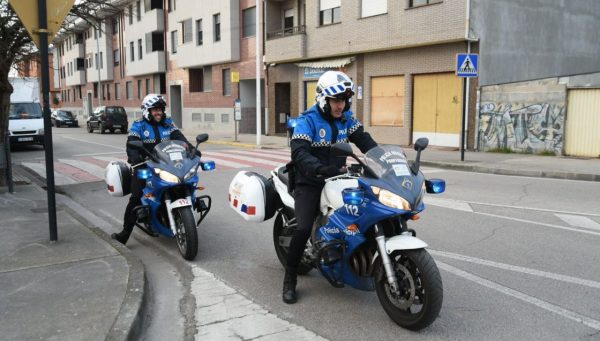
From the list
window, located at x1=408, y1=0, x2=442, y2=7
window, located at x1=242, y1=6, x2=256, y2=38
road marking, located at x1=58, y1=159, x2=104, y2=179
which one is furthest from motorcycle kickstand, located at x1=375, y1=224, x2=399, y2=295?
window, located at x1=242, y1=6, x2=256, y2=38

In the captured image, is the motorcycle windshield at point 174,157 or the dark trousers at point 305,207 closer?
the dark trousers at point 305,207

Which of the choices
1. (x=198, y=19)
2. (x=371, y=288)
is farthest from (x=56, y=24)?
(x=198, y=19)

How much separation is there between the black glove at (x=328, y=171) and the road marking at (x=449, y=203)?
5060mm

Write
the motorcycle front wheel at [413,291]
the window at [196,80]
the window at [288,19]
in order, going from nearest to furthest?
the motorcycle front wheel at [413,291], the window at [288,19], the window at [196,80]

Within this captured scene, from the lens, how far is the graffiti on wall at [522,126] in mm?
16250

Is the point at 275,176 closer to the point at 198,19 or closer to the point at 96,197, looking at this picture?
the point at 96,197

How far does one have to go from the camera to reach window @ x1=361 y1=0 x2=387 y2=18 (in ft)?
68.0

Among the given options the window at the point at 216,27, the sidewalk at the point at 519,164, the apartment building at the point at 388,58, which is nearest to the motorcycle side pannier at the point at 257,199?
the sidewalk at the point at 519,164

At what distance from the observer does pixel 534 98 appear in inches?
654

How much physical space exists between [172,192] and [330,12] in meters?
19.2

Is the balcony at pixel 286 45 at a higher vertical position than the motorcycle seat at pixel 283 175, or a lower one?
higher

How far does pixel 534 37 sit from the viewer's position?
20.1 metres

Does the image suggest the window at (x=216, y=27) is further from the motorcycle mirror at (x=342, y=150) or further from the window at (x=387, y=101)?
the motorcycle mirror at (x=342, y=150)

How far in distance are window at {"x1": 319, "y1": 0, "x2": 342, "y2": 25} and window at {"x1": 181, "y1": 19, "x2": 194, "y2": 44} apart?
14.5 m
